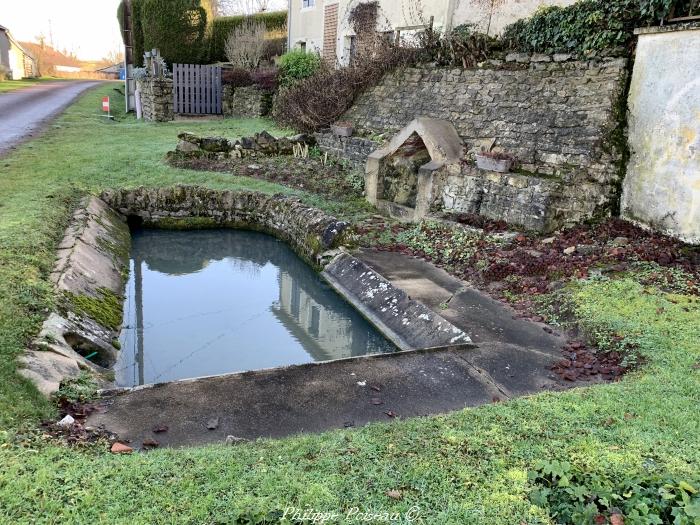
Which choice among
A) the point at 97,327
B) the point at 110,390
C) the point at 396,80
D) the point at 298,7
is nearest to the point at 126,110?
the point at 298,7

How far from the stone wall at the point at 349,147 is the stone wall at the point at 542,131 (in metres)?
1.92

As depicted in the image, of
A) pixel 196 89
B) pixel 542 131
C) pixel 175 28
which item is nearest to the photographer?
pixel 542 131

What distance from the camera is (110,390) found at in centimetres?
474

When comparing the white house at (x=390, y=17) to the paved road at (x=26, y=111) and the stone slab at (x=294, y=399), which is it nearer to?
the stone slab at (x=294, y=399)

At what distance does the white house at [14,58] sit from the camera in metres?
51.2

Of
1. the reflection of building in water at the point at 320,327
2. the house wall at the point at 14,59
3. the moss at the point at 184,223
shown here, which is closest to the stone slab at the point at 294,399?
the reflection of building in water at the point at 320,327

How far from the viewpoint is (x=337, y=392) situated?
4910 mm

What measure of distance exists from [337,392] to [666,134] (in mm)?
7055

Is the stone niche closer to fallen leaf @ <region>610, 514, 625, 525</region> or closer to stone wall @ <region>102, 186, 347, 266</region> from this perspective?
stone wall @ <region>102, 186, 347, 266</region>

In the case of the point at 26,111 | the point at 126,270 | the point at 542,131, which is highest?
the point at 542,131

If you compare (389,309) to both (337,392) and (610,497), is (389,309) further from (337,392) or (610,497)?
(610,497)

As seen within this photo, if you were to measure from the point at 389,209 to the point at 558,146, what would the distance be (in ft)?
13.0

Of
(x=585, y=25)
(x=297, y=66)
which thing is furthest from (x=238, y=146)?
(x=585, y=25)

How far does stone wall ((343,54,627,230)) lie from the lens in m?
9.11
